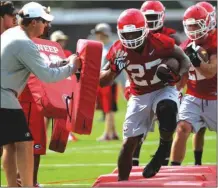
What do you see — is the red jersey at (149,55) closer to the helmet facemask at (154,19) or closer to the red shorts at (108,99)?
the helmet facemask at (154,19)

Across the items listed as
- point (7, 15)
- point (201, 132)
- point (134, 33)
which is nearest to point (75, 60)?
point (134, 33)

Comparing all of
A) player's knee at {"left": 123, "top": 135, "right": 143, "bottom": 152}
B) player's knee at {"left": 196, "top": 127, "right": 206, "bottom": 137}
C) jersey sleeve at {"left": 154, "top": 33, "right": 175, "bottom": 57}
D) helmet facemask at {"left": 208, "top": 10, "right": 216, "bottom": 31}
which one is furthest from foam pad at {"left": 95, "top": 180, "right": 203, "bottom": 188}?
helmet facemask at {"left": 208, "top": 10, "right": 216, "bottom": 31}

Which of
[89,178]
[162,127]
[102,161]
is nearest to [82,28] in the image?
[102,161]

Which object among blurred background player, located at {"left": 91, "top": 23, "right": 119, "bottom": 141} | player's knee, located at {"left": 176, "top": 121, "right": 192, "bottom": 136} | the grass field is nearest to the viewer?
player's knee, located at {"left": 176, "top": 121, "right": 192, "bottom": 136}

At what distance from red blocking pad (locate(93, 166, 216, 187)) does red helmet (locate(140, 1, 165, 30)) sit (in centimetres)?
174

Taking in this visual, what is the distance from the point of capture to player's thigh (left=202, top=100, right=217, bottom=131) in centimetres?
994

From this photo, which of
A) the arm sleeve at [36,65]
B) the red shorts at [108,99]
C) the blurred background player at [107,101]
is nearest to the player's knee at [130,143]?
the arm sleeve at [36,65]

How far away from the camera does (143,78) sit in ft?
28.0

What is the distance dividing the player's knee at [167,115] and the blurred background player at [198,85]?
1.07 meters

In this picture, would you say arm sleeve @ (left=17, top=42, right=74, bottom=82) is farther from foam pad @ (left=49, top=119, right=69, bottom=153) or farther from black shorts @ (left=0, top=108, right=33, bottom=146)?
foam pad @ (left=49, top=119, right=69, bottom=153)

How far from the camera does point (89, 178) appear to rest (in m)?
10.2

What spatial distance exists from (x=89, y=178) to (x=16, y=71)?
3.13 meters

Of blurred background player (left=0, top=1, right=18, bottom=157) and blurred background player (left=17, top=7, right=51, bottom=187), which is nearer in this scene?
blurred background player (left=0, top=1, right=18, bottom=157)

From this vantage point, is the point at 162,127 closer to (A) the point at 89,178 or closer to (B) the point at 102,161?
(A) the point at 89,178
